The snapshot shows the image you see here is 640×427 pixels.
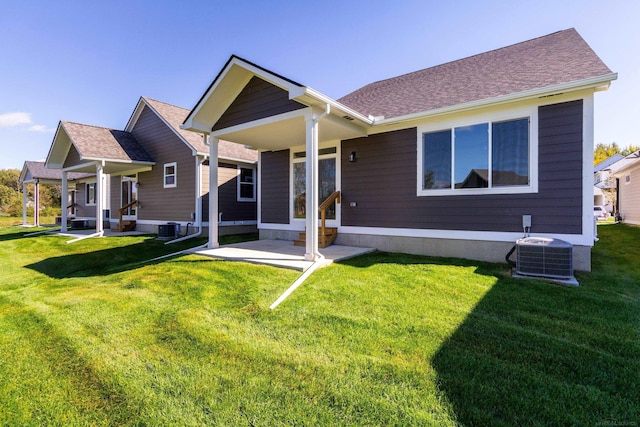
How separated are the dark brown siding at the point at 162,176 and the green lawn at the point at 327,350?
718cm

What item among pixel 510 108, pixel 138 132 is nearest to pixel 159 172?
pixel 138 132

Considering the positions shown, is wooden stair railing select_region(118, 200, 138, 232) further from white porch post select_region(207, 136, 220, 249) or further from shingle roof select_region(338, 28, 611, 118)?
shingle roof select_region(338, 28, 611, 118)

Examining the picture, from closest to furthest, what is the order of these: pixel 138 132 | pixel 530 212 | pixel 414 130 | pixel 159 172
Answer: pixel 530 212 → pixel 414 130 → pixel 159 172 → pixel 138 132

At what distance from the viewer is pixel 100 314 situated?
3924mm

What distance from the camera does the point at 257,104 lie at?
22.5ft

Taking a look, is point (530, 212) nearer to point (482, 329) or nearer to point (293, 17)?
point (482, 329)

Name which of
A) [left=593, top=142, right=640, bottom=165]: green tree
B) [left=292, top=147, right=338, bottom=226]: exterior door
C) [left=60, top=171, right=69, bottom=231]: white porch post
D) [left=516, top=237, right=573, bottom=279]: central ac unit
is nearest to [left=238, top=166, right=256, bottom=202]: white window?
[left=292, top=147, right=338, bottom=226]: exterior door

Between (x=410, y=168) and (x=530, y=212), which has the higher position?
(x=410, y=168)

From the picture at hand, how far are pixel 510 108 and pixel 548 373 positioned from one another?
5045mm

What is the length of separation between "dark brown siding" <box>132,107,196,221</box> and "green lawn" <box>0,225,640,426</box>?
7176 mm

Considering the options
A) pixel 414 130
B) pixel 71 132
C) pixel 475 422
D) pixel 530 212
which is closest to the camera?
pixel 475 422

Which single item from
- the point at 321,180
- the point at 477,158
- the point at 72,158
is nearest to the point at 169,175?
the point at 72,158

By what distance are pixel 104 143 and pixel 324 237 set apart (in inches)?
435

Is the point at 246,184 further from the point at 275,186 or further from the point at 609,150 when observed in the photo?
the point at 609,150
